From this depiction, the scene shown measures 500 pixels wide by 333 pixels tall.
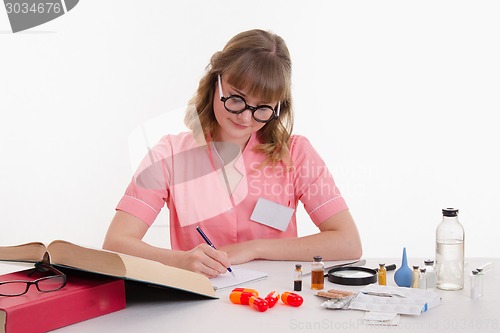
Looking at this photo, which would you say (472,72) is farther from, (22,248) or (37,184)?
(22,248)

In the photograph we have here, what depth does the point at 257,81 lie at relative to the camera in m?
2.00

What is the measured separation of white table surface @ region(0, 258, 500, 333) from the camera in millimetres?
1228

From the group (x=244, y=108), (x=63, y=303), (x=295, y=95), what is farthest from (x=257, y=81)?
(x=295, y=95)

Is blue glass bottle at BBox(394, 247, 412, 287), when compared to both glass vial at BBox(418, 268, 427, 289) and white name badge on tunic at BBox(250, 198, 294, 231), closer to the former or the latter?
glass vial at BBox(418, 268, 427, 289)

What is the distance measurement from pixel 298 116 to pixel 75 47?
130 centimetres

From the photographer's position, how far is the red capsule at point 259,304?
1.32 m

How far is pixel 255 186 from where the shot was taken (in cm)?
222

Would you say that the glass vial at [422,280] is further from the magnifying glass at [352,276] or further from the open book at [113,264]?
the open book at [113,264]

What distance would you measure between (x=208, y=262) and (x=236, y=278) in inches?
3.2

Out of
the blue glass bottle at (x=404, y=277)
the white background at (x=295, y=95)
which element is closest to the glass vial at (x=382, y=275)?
the blue glass bottle at (x=404, y=277)

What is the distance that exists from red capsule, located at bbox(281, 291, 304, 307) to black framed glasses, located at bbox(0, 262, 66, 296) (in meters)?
0.45

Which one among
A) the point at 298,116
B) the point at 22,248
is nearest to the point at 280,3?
the point at 298,116

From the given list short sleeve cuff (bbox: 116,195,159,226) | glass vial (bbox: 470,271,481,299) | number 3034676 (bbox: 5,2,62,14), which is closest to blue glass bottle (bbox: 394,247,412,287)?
glass vial (bbox: 470,271,481,299)

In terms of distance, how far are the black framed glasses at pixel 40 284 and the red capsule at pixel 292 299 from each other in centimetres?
45
